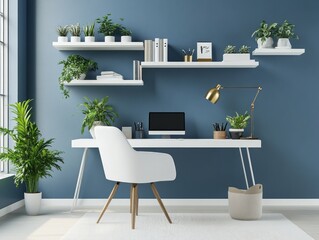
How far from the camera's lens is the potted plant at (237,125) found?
543cm

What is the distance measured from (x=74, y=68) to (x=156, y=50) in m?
0.86

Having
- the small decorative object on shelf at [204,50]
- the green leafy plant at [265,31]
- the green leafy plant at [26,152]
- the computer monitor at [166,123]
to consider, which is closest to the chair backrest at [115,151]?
the green leafy plant at [26,152]

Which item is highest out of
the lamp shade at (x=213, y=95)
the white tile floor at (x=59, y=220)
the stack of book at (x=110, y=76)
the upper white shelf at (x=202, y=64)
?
the upper white shelf at (x=202, y=64)

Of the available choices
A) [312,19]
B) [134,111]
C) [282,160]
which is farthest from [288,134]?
[134,111]

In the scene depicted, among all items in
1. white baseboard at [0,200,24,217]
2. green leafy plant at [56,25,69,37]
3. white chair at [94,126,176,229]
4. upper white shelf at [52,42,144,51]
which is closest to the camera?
white chair at [94,126,176,229]

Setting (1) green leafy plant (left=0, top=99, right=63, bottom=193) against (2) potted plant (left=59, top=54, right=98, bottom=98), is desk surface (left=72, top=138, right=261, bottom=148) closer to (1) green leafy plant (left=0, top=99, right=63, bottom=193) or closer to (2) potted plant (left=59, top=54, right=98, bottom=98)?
(1) green leafy plant (left=0, top=99, right=63, bottom=193)

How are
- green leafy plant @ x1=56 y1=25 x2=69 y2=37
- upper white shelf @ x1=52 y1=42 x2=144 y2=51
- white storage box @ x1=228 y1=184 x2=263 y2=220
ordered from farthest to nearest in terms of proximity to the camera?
green leafy plant @ x1=56 y1=25 x2=69 y2=37
upper white shelf @ x1=52 y1=42 x2=144 y2=51
white storage box @ x1=228 y1=184 x2=263 y2=220

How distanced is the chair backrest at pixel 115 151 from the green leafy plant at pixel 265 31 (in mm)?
2036

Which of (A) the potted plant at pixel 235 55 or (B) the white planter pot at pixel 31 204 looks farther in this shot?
(A) the potted plant at pixel 235 55

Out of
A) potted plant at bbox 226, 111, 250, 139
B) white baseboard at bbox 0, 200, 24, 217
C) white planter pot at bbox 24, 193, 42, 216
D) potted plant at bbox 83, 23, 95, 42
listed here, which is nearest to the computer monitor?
potted plant at bbox 226, 111, 250, 139

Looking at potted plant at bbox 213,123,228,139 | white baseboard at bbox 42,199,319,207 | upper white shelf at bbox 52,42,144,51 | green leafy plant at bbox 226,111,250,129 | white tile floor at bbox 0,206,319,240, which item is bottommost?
white tile floor at bbox 0,206,319,240

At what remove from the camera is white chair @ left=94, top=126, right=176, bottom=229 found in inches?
171

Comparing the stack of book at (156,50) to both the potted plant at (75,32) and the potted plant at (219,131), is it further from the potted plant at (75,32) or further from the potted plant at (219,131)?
the potted plant at (219,131)

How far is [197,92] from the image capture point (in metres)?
5.71
